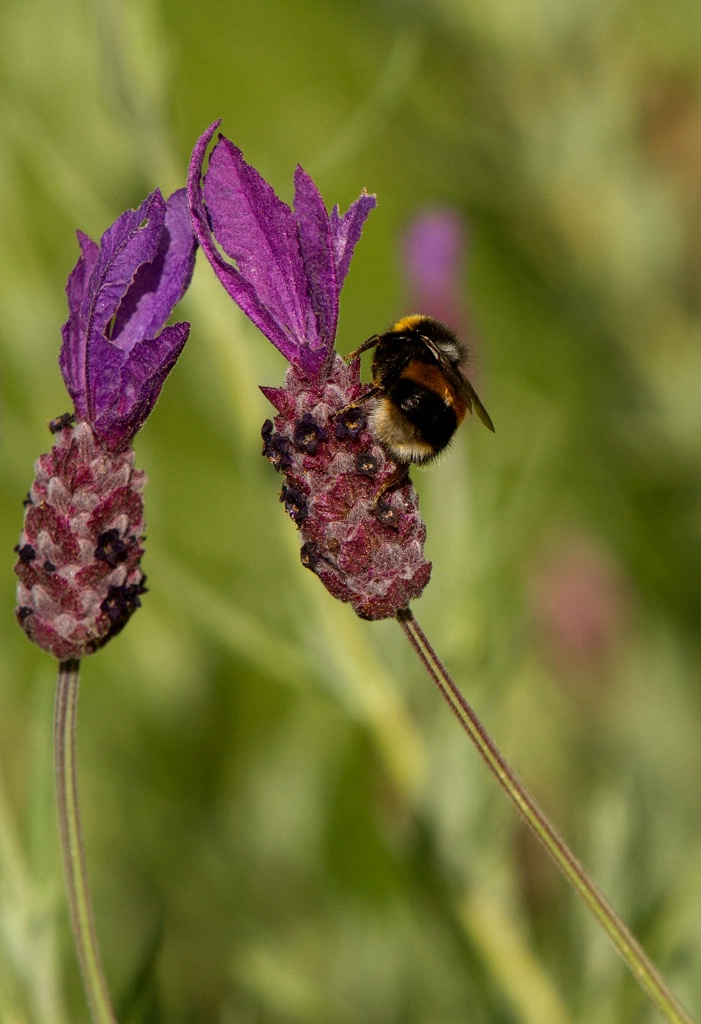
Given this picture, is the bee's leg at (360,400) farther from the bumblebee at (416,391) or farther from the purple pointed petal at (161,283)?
the purple pointed petal at (161,283)

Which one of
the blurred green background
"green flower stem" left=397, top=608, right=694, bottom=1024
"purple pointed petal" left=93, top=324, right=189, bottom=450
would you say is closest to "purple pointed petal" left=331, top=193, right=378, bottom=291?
"purple pointed petal" left=93, top=324, right=189, bottom=450

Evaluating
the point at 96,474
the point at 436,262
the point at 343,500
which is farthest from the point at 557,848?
the point at 436,262

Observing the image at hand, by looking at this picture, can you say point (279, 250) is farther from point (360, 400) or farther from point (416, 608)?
point (416, 608)

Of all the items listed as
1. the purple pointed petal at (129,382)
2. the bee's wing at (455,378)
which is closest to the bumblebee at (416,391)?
the bee's wing at (455,378)

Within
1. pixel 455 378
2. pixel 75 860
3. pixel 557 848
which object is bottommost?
pixel 557 848

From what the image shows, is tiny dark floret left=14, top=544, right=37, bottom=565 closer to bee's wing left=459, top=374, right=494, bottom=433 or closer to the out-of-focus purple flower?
bee's wing left=459, top=374, right=494, bottom=433

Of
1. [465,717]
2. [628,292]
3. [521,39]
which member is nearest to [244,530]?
[628,292]
